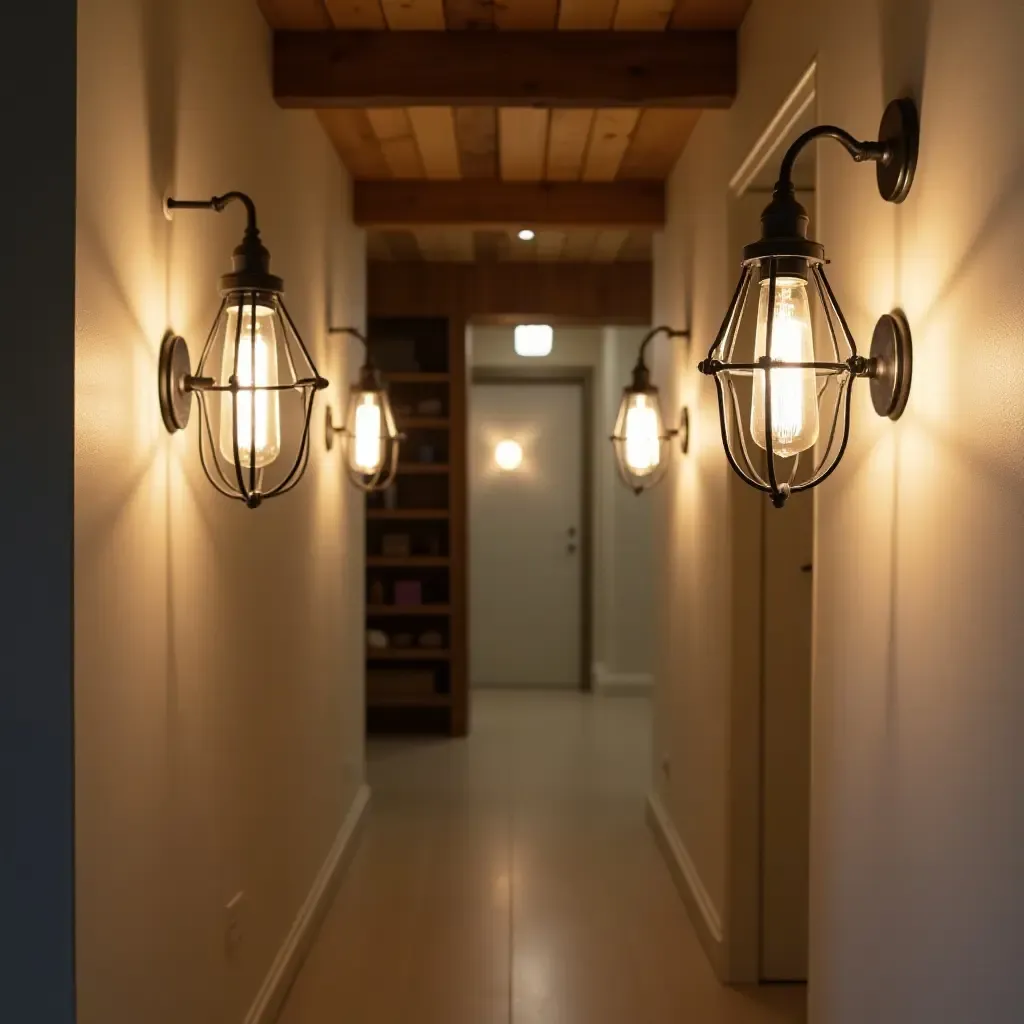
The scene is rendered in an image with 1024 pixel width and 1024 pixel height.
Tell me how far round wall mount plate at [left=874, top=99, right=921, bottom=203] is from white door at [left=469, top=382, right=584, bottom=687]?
234 inches

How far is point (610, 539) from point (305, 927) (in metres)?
4.35

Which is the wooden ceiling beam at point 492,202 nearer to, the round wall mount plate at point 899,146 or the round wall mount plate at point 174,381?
the round wall mount plate at point 174,381

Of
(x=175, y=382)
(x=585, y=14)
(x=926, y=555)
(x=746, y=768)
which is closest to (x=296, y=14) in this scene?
(x=585, y=14)

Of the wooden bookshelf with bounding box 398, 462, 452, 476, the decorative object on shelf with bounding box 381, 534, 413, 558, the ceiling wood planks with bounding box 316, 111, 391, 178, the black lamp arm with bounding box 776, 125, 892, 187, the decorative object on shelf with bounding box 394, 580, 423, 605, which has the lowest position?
the decorative object on shelf with bounding box 394, 580, 423, 605

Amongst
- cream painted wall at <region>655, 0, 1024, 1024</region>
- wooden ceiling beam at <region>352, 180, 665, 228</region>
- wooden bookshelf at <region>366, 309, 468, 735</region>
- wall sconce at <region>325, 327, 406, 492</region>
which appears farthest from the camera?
wooden bookshelf at <region>366, 309, 468, 735</region>

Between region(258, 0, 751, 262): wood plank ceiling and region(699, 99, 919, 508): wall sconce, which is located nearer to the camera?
region(699, 99, 919, 508): wall sconce

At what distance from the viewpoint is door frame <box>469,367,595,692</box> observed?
7.47 meters

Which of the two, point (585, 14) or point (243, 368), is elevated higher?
point (585, 14)

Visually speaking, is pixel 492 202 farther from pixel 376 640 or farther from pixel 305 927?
pixel 376 640

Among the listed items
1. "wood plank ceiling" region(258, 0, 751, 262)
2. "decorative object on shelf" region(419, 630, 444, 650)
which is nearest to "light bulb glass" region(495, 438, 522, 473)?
"decorative object on shelf" region(419, 630, 444, 650)

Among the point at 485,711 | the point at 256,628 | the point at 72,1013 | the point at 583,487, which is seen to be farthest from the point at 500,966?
the point at 583,487

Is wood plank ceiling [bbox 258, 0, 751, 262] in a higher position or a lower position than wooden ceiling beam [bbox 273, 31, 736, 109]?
higher

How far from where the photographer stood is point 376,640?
614 cm

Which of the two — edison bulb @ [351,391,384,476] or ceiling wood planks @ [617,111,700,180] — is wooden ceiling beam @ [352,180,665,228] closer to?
ceiling wood planks @ [617,111,700,180]
